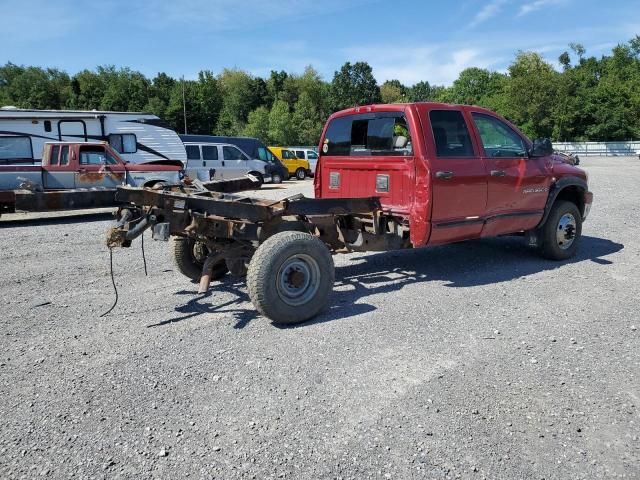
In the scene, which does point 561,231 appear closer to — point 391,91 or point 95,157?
point 95,157

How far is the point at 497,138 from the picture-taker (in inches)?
248

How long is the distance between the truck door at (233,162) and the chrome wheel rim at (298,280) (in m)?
17.0

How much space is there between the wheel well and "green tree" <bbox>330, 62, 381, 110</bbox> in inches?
2845

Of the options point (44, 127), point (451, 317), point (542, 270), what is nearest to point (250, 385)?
point (451, 317)

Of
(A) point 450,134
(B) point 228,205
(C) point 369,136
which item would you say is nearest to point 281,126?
(C) point 369,136

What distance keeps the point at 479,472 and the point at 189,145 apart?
771 inches

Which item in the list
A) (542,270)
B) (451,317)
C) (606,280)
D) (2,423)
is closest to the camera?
(2,423)

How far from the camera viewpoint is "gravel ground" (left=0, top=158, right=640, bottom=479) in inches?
108

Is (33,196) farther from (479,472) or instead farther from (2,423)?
(479,472)

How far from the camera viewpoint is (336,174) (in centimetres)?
666

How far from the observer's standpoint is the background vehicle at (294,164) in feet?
94.6

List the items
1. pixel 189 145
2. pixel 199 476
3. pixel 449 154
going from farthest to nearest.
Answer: pixel 189 145 → pixel 449 154 → pixel 199 476

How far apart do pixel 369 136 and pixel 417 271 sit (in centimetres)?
182

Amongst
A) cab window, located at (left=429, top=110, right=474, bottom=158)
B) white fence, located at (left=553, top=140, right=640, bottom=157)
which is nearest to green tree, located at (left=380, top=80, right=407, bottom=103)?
white fence, located at (left=553, top=140, right=640, bottom=157)
